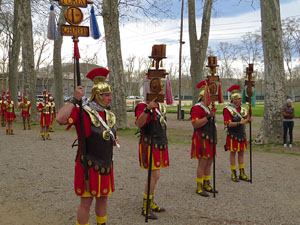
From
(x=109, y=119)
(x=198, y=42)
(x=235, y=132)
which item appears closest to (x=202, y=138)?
(x=235, y=132)

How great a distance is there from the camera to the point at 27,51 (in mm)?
21375

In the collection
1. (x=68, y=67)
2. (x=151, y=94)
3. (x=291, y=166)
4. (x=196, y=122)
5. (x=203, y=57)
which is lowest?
(x=291, y=166)

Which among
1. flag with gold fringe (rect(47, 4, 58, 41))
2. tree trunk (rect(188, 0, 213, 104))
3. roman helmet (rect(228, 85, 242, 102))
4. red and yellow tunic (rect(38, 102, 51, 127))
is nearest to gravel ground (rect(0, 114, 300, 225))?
roman helmet (rect(228, 85, 242, 102))

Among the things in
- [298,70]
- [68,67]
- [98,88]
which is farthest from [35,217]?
[298,70]

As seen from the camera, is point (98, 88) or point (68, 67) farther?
point (68, 67)

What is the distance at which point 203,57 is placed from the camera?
20.3 m

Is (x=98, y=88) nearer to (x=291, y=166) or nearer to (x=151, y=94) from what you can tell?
(x=151, y=94)

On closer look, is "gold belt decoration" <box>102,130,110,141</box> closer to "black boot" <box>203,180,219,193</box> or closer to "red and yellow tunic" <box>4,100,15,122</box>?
"black boot" <box>203,180,219,193</box>

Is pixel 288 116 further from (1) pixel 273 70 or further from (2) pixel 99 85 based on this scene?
(2) pixel 99 85

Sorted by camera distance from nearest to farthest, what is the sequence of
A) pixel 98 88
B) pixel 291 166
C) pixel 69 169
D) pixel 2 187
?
pixel 98 88 < pixel 2 187 < pixel 69 169 < pixel 291 166

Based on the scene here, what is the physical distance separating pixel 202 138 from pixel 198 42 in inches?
604

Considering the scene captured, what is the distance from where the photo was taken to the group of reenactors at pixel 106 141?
336cm

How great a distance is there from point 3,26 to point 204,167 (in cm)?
3594

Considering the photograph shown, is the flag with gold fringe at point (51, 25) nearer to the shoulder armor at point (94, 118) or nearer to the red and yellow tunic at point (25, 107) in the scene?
the shoulder armor at point (94, 118)
